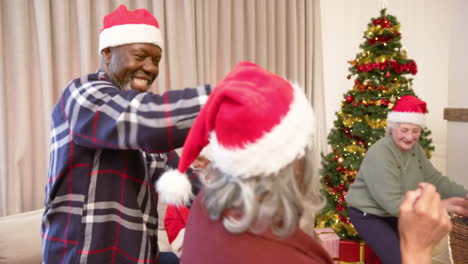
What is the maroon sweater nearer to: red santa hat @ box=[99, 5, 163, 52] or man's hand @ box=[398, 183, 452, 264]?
man's hand @ box=[398, 183, 452, 264]

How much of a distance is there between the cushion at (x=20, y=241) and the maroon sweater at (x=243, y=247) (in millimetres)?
1713

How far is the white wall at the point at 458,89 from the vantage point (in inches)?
141

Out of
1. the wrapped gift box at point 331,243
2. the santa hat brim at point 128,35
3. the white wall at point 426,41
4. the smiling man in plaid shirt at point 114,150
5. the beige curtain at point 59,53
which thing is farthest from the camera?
the white wall at point 426,41

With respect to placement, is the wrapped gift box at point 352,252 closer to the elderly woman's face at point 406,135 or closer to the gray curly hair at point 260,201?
the elderly woman's face at point 406,135

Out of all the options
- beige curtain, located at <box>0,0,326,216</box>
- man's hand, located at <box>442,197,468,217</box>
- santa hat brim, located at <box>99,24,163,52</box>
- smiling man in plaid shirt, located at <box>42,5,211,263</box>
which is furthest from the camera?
beige curtain, located at <box>0,0,326,216</box>

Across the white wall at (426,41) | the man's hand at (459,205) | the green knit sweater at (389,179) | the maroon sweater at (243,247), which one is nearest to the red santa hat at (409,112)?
the green knit sweater at (389,179)

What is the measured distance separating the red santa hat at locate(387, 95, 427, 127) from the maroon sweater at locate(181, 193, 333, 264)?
5.78 feet

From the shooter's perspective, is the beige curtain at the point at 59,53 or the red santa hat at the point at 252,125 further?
the beige curtain at the point at 59,53

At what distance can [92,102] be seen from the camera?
0.90 m

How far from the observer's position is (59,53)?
8.68 ft

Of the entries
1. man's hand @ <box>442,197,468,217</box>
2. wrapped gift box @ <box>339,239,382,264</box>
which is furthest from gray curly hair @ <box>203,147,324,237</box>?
wrapped gift box @ <box>339,239,382,264</box>

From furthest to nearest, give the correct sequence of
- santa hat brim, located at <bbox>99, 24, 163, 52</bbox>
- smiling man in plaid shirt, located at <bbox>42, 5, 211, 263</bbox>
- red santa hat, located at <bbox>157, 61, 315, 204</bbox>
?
1. santa hat brim, located at <bbox>99, 24, 163, 52</bbox>
2. smiling man in plaid shirt, located at <bbox>42, 5, 211, 263</bbox>
3. red santa hat, located at <bbox>157, 61, 315, 204</bbox>

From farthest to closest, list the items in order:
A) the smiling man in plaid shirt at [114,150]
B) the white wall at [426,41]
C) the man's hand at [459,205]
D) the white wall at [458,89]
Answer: the white wall at [426,41] < the white wall at [458,89] < the man's hand at [459,205] < the smiling man in plaid shirt at [114,150]

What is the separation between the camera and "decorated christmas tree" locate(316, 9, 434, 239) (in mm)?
3139
